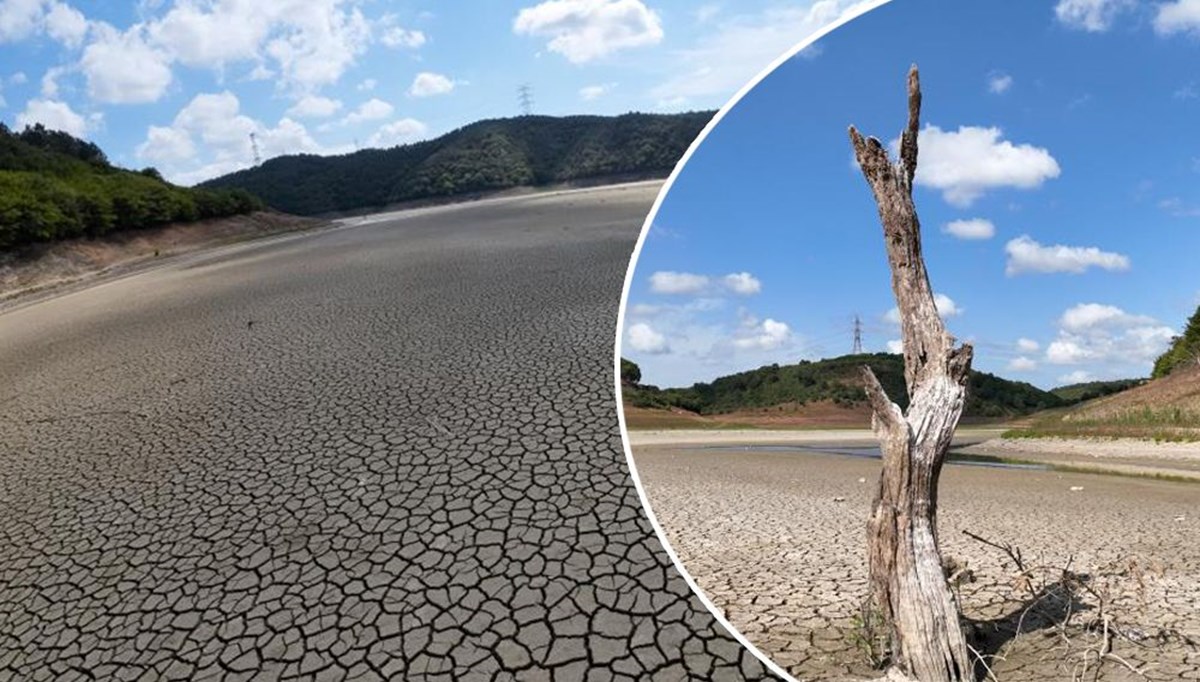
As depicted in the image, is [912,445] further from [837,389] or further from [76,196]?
[76,196]

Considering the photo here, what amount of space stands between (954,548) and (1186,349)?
0.33m

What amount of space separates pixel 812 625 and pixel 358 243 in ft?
47.1

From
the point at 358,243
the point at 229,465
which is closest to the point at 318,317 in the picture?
the point at 229,465

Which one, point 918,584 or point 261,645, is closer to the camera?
point 918,584

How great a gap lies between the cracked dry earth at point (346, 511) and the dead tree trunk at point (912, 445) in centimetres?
124

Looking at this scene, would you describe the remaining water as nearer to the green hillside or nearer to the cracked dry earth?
the green hillside

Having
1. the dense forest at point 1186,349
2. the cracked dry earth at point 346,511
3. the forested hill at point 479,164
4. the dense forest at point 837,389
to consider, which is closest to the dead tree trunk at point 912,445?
the dense forest at point 837,389

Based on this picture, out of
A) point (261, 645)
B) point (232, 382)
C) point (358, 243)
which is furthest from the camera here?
point (358, 243)

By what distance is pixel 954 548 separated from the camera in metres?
0.89

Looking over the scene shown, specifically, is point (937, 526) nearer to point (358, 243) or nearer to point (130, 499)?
point (130, 499)

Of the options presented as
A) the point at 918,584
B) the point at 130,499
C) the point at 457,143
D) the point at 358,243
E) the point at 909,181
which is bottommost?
the point at 130,499

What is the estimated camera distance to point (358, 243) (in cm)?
1432

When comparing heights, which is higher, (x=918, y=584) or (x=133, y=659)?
(x=918, y=584)

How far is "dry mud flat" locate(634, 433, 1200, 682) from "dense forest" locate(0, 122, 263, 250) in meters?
15.7
